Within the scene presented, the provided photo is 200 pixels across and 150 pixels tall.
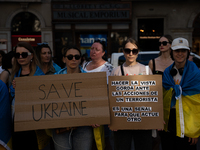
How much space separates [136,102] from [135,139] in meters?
0.49

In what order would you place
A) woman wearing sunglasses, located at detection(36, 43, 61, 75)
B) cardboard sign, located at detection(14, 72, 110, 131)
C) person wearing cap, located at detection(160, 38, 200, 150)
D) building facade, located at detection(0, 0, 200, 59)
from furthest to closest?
1. building facade, located at detection(0, 0, 200, 59)
2. woman wearing sunglasses, located at detection(36, 43, 61, 75)
3. person wearing cap, located at detection(160, 38, 200, 150)
4. cardboard sign, located at detection(14, 72, 110, 131)

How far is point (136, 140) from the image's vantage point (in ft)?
8.16

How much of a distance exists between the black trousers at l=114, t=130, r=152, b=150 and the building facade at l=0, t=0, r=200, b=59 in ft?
34.3

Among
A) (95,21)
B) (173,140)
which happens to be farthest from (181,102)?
(95,21)

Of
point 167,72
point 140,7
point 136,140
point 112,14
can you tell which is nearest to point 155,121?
point 136,140

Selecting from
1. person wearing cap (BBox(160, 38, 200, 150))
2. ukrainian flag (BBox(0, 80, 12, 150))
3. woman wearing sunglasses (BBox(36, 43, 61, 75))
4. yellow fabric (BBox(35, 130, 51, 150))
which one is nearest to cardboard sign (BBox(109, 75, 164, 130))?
person wearing cap (BBox(160, 38, 200, 150))

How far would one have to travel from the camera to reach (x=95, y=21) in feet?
41.9

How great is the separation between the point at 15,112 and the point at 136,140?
1538 millimetres

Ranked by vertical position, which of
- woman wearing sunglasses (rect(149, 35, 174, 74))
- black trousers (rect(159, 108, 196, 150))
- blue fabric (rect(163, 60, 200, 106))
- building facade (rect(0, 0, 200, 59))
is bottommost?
black trousers (rect(159, 108, 196, 150))

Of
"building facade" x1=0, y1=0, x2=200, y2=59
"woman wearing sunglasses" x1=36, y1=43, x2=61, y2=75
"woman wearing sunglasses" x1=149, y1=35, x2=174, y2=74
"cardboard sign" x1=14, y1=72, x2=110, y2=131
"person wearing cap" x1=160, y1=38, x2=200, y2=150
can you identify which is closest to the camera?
"cardboard sign" x1=14, y1=72, x2=110, y2=131

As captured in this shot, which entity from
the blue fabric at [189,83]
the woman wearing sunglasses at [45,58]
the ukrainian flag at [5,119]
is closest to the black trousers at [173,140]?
the blue fabric at [189,83]

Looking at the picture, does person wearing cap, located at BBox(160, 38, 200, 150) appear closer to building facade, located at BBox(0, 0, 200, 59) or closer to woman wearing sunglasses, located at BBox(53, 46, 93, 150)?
woman wearing sunglasses, located at BBox(53, 46, 93, 150)

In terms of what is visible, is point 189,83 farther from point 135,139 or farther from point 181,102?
point 135,139

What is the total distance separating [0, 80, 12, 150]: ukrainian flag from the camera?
Answer: 232 centimetres
